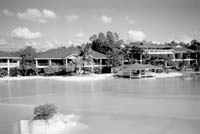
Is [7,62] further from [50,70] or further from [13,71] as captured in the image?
[50,70]

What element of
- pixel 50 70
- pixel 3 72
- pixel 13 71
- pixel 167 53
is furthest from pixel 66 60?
pixel 167 53

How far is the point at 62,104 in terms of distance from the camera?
16047mm

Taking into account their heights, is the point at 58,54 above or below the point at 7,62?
above

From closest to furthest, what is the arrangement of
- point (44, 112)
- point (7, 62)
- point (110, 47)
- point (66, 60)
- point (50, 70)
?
1. point (44, 112)
2. point (50, 70)
3. point (7, 62)
4. point (66, 60)
5. point (110, 47)

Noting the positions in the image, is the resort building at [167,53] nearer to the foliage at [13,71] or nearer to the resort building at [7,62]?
the foliage at [13,71]

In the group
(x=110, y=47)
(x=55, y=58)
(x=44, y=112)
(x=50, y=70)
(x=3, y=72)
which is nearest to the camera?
(x=44, y=112)

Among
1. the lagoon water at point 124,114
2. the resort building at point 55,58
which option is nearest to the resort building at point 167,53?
the resort building at point 55,58

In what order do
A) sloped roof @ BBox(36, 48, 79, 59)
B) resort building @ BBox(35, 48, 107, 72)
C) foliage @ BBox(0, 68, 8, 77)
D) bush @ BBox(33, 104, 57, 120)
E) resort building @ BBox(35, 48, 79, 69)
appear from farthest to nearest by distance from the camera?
sloped roof @ BBox(36, 48, 79, 59), resort building @ BBox(35, 48, 79, 69), resort building @ BBox(35, 48, 107, 72), foliage @ BBox(0, 68, 8, 77), bush @ BBox(33, 104, 57, 120)

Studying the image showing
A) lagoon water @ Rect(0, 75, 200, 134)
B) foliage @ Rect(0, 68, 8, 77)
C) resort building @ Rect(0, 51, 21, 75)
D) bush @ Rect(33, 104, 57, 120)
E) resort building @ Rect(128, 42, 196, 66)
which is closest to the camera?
lagoon water @ Rect(0, 75, 200, 134)

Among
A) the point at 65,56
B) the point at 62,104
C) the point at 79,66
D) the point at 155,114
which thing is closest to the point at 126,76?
the point at 79,66

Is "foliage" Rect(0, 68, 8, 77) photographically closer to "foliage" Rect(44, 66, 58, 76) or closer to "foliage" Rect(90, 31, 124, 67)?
"foliage" Rect(44, 66, 58, 76)

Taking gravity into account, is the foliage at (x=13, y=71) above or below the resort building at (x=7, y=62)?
below

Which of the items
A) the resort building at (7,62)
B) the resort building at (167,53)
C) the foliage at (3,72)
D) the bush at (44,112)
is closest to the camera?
the bush at (44,112)

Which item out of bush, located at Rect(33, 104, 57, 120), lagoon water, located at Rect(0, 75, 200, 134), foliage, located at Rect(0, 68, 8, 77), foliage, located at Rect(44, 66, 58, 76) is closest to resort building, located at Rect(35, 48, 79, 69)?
foliage, located at Rect(44, 66, 58, 76)
